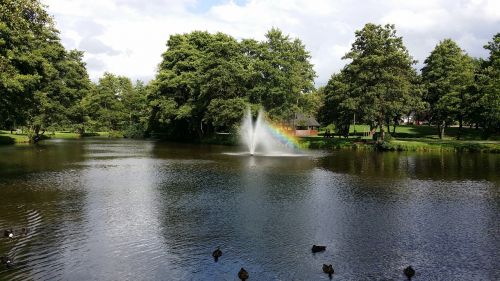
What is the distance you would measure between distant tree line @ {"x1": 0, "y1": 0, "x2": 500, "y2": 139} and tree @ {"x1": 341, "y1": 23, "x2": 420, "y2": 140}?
174mm

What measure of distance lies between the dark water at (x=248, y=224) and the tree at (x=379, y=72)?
30730 millimetres

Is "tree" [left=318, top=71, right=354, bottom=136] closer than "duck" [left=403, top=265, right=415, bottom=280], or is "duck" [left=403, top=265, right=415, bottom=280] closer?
"duck" [left=403, top=265, right=415, bottom=280]

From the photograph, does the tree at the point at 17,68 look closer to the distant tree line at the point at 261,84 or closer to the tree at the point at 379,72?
the distant tree line at the point at 261,84

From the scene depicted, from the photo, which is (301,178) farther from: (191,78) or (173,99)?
(173,99)

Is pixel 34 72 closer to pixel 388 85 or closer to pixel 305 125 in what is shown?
pixel 388 85

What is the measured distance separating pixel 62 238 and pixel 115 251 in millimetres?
3500

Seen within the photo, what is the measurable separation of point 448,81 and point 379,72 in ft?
81.1

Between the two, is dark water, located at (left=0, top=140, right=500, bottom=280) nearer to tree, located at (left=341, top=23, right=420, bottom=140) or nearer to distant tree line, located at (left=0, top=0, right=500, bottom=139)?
distant tree line, located at (left=0, top=0, right=500, bottom=139)

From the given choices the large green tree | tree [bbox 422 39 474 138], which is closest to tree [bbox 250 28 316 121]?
tree [bbox 422 39 474 138]

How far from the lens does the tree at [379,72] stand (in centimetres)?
7062

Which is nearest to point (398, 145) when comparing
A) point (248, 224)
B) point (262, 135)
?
point (262, 135)

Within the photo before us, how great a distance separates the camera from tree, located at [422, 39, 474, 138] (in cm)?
8431

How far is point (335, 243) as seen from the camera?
1950 centimetres

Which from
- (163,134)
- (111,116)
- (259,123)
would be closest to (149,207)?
(259,123)
